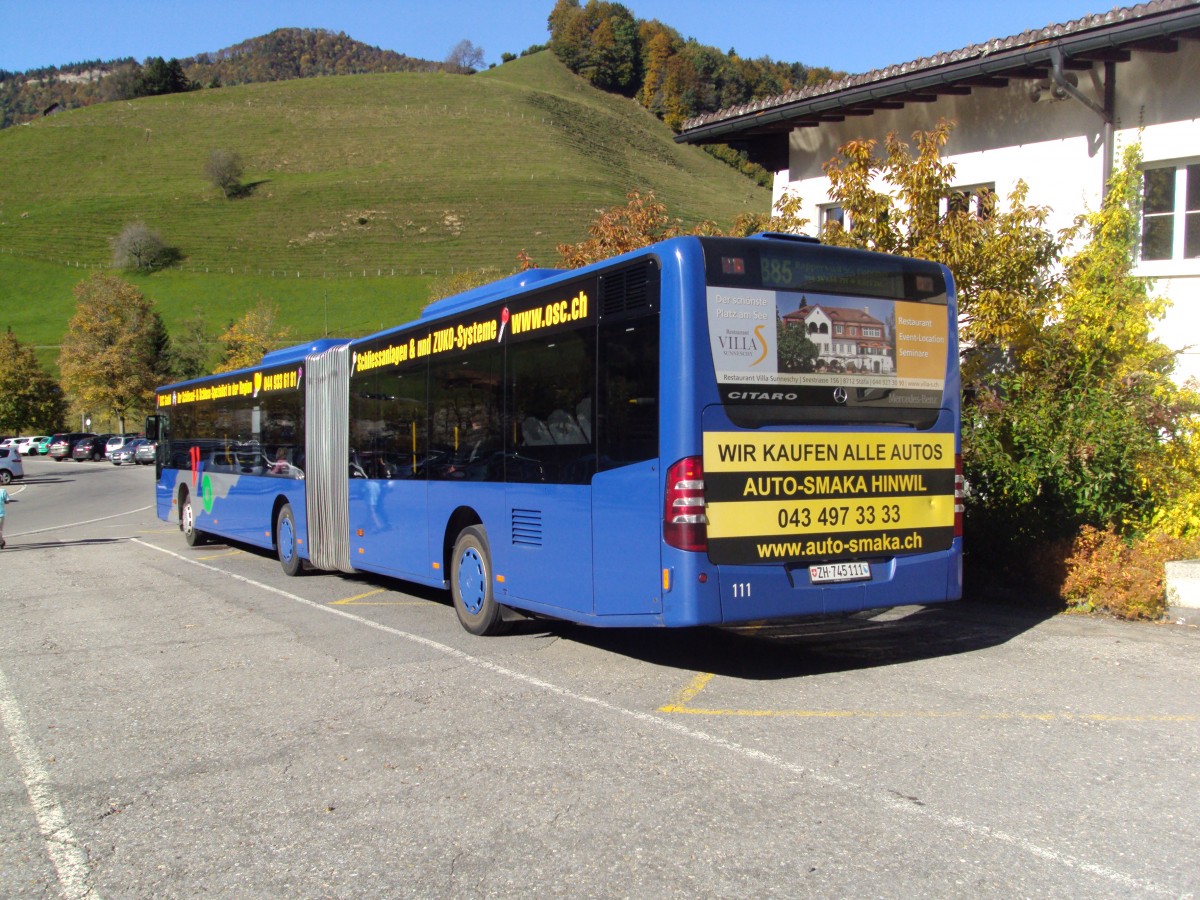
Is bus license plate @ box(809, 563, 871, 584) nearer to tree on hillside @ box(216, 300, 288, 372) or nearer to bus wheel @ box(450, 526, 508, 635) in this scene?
bus wheel @ box(450, 526, 508, 635)

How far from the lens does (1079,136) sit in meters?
13.6

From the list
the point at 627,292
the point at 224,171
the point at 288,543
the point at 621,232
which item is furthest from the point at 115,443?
the point at 627,292

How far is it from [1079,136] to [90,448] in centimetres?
6548

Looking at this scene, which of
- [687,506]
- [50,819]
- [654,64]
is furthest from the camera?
[654,64]

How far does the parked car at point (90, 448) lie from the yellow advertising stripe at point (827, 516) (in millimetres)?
67399

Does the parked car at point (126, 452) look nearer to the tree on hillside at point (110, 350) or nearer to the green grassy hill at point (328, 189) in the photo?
the tree on hillside at point (110, 350)

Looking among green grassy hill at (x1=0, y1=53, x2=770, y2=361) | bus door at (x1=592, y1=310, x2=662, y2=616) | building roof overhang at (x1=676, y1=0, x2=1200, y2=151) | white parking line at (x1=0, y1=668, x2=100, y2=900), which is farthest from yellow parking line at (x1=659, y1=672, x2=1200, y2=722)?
green grassy hill at (x1=0, y1=53, x2=770, y2=361)

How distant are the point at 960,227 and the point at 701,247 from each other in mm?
6037

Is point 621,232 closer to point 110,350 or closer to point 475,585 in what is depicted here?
point 475,585

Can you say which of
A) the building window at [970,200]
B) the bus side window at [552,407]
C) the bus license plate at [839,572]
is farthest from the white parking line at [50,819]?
the building window at [970,200]

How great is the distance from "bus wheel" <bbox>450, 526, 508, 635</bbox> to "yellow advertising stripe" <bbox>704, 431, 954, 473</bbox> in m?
3.01

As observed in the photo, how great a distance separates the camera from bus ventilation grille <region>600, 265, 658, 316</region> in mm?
7293

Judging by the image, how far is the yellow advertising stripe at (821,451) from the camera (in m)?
7.07

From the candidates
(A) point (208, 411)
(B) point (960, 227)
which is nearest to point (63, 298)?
(A) point (208, 411)
